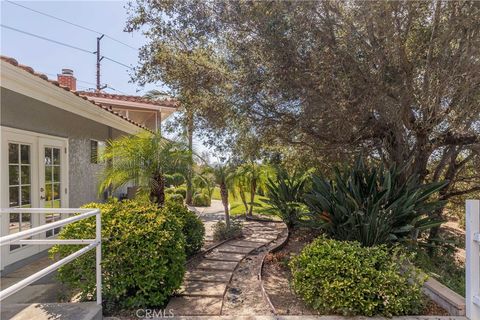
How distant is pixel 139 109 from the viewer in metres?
16.3

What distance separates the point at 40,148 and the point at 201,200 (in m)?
10.2

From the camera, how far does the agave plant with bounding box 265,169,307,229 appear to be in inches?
315

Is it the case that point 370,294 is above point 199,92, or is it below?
below

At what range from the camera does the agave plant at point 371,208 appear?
16.9ft

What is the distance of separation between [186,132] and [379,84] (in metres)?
4.94

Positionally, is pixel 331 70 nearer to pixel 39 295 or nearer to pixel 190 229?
pixel 190 229

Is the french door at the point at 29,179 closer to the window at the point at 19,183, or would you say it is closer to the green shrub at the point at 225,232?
the window at the point at 19,183

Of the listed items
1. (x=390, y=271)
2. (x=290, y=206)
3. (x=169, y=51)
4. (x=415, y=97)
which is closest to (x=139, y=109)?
(x=169, y=51)

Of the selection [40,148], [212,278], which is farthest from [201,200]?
[212,278]

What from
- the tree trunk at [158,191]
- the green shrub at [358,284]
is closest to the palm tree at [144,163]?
the tree trunk at [158,191]

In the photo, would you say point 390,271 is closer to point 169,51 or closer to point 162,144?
point 162,144

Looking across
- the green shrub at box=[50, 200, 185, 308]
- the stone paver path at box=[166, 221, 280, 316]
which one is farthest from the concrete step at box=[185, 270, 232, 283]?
the green shrub at box=[50, 200, 185, 308]

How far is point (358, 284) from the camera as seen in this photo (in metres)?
3.87

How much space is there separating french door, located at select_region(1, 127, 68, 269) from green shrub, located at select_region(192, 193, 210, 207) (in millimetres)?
8772
